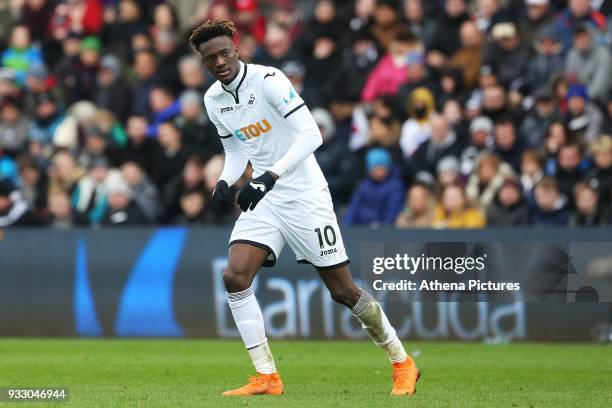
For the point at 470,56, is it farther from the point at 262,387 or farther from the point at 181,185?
the point at 262,387

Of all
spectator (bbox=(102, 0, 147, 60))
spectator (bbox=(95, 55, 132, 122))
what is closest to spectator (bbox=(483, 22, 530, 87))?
spectator (bbox=(95, 55, 132, 122))

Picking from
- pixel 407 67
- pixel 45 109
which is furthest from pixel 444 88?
pixel 45 109

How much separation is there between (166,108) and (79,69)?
230 cm

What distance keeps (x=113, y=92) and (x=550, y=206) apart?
770cm

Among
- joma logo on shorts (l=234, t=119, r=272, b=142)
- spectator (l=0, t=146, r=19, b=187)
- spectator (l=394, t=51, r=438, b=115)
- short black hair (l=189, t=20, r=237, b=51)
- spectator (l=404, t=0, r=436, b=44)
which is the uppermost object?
short black hair (l=189, t=20, r=237, b=51)

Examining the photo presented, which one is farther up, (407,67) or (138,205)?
(407,67)

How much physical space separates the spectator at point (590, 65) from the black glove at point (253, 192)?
875 cm

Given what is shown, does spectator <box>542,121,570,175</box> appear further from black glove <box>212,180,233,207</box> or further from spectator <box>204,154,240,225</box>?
black glove <box>212,180,233,207</box>

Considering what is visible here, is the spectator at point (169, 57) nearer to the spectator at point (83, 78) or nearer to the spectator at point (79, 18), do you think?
the spectator at point (83, 78)

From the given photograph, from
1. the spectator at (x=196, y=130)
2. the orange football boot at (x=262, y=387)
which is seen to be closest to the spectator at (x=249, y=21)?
the spectator at (x=196, y=130)

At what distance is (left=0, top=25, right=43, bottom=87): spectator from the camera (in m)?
22.1

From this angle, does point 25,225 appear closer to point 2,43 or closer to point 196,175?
point 196,175

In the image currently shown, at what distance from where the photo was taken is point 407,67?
728 inches

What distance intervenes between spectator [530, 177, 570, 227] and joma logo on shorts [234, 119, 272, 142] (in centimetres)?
661
